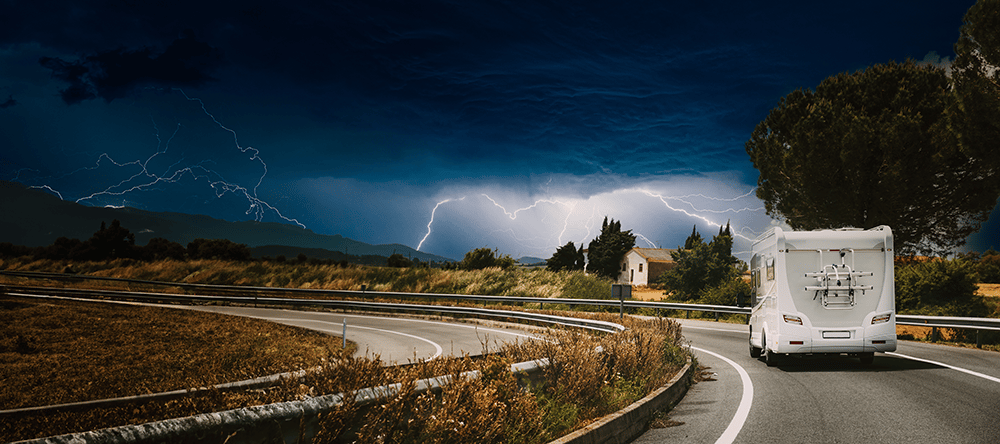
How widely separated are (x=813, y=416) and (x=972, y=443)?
161 centimetres

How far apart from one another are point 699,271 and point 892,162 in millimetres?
13105

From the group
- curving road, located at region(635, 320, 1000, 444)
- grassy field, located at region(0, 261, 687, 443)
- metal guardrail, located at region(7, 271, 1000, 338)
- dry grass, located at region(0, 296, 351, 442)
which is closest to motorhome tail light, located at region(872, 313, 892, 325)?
curving road, located at region(635, 320, 1000, 444)

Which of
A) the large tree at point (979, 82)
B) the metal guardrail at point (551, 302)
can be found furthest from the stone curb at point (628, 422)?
the large tree at point (979, 82)

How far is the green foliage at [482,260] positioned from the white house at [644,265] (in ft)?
72.8

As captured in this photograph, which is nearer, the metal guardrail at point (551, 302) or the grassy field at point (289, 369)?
the grassy field at point (289, 369)

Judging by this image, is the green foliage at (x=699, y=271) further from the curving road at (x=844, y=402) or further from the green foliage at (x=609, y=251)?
the green foliage at (x=609, y=251)

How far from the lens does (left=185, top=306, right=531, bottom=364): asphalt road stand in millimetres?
16219

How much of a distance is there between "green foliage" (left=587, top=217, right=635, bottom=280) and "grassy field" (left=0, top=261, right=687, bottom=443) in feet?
230

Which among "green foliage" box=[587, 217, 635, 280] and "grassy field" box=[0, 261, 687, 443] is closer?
"grassy field" box=[0, 261, 687, 443]

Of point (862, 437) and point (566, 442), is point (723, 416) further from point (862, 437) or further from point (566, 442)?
point (566, 442)

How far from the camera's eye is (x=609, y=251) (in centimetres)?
8762

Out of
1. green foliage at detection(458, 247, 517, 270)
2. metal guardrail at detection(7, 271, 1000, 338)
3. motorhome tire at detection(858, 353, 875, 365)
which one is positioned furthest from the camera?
green foliage at detection(458, 247, 517, 270)

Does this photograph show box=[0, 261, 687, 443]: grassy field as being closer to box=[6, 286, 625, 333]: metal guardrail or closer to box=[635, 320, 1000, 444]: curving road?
box=[635, 320, 1000, 444]: curving road

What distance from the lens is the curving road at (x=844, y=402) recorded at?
613cm
